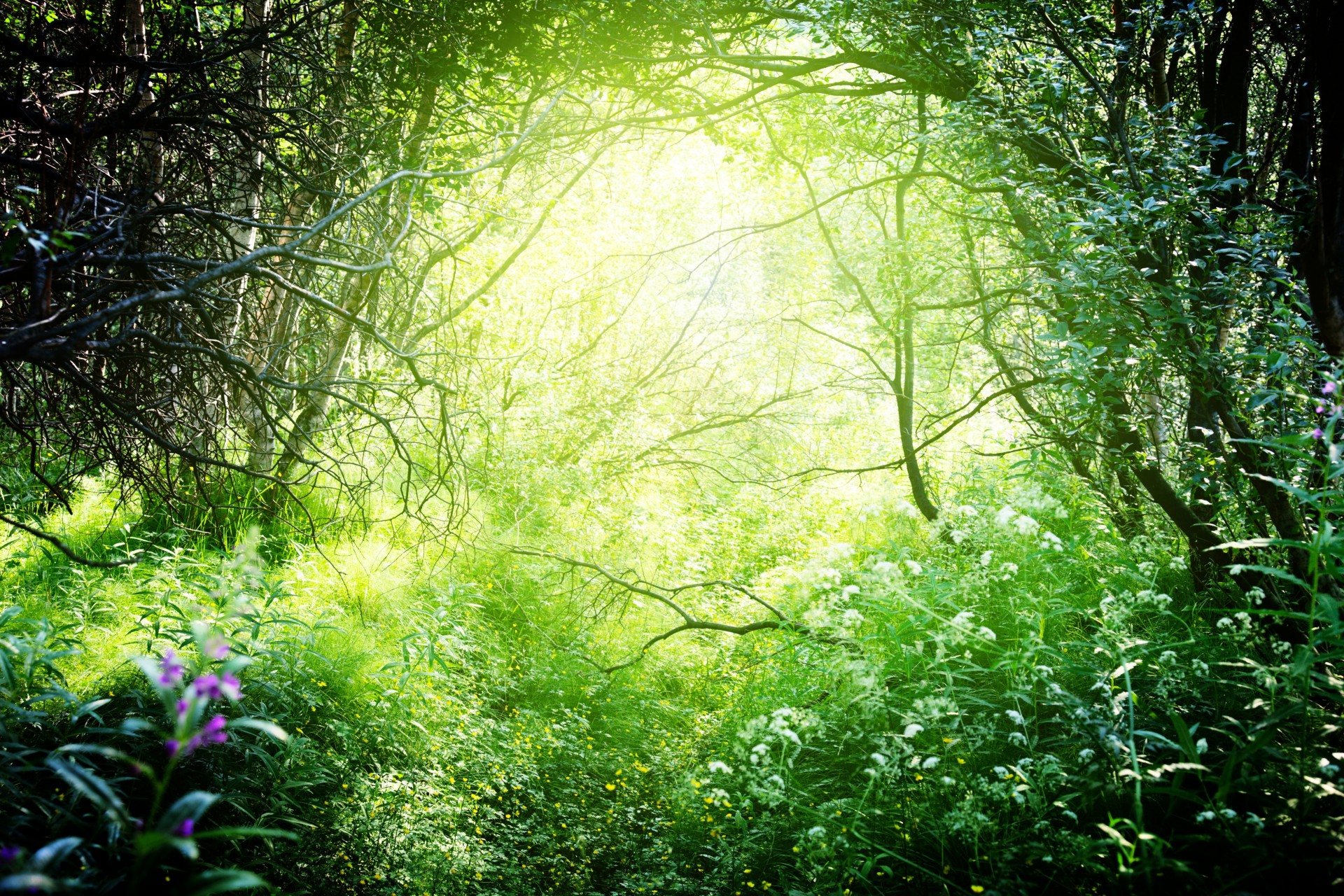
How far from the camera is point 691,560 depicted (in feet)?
21.4

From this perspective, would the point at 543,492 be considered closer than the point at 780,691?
No

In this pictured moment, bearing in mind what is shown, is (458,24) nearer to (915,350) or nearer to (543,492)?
(543,492)

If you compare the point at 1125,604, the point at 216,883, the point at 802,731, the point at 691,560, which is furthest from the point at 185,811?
the point at 691,560

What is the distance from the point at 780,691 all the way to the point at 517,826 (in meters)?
1.55

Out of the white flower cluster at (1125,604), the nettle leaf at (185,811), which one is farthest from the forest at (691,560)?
the white flower cluster at (1125,604)

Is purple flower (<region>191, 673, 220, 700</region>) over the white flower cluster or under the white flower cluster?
over

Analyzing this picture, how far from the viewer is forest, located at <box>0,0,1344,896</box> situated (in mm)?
2342

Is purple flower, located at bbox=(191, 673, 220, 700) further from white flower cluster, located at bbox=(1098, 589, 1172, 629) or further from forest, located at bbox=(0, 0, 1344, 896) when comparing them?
white flower cluster, located at bbox=(1098, 589, 1172, 629)

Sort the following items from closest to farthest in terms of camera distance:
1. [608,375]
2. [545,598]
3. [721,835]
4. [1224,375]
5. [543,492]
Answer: [1224,375] → [721,835] → [545,598] → [543,492] → [608,375]

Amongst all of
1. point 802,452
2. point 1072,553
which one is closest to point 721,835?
point 1072,553

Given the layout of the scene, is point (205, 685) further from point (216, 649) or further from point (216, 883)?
point (216, 883)

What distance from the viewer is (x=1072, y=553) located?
159 inches

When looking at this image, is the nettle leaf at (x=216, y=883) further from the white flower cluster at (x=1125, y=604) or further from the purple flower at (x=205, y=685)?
the white flower cluster at (x=1125, y=604)

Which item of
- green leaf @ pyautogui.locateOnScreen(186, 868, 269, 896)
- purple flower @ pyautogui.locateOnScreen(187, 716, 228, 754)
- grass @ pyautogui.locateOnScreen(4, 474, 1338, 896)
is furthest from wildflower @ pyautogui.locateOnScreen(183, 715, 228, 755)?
grass @ pyautogui.locateOnScreen(4, 474, 1338, 896)
